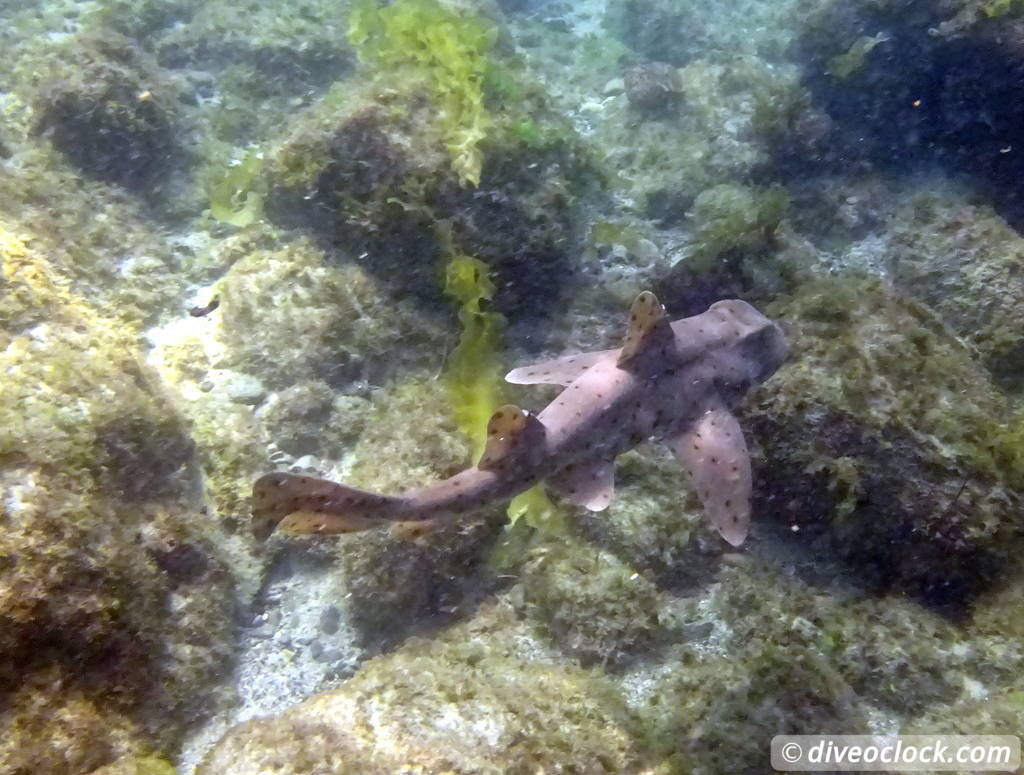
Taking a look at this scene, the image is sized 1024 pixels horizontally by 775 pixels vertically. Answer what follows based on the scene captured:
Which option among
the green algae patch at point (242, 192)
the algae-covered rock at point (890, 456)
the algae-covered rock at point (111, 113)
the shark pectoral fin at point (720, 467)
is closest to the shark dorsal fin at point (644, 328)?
the shark pectoral fin at point (720, 467)

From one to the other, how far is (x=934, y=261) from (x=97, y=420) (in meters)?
8.03

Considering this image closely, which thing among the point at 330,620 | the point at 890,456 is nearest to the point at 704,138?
the point at 890,456

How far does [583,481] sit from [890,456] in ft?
8.23

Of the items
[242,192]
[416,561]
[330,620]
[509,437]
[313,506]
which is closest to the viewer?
[313,506]

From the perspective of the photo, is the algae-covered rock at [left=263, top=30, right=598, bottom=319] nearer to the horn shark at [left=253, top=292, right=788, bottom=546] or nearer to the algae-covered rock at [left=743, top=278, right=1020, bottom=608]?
the horn shark at [left=253, top=292, right=788, bottom=546]

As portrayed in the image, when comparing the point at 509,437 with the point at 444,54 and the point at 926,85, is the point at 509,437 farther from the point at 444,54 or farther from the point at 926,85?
the point at 926,85

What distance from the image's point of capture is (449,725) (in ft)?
12.4

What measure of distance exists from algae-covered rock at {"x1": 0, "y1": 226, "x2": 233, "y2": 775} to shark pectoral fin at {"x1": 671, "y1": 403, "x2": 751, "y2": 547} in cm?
362

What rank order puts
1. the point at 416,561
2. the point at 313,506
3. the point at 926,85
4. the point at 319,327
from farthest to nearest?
the point at 926,85, the point at 319,327, the point at 416,561, the point at 313,506

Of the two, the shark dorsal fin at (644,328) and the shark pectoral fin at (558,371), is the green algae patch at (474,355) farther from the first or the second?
the shark dorsal fin at (644,328)

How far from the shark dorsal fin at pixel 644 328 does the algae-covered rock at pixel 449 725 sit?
2.19m

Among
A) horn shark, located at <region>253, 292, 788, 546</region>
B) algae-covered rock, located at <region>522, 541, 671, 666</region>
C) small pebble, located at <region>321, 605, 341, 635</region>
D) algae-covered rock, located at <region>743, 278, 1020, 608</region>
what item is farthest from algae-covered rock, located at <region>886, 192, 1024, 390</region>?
small pebble, located at <region>321, 605, 341, 635</region>

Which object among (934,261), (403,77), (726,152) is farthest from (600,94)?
(934,261)

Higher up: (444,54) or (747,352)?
(444,54)
